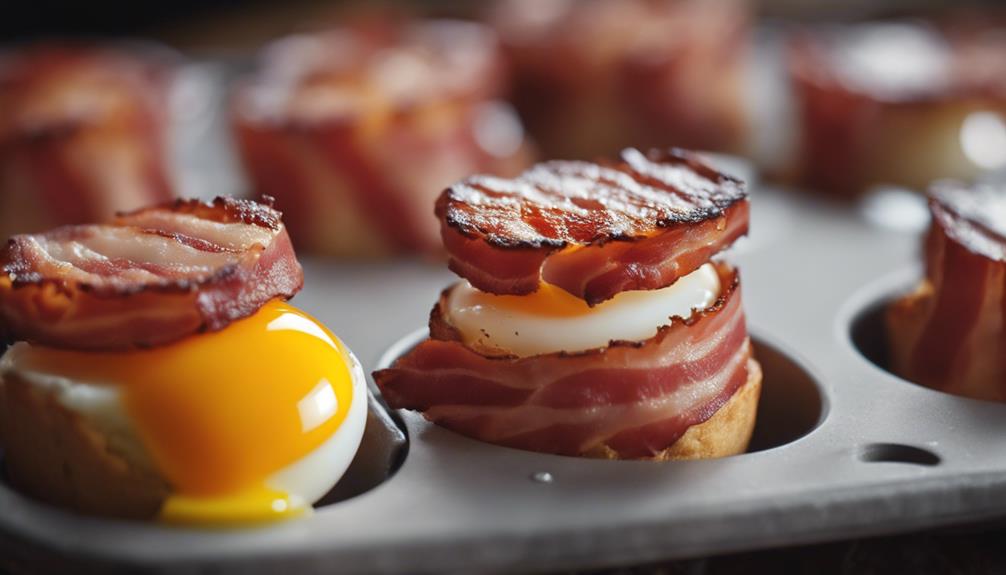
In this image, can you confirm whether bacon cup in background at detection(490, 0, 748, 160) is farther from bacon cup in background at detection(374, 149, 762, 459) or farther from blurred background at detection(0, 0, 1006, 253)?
bacon cup in background at detection(374, 149, 762, 459)

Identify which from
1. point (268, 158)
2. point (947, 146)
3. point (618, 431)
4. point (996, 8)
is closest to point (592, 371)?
point (618, 431)

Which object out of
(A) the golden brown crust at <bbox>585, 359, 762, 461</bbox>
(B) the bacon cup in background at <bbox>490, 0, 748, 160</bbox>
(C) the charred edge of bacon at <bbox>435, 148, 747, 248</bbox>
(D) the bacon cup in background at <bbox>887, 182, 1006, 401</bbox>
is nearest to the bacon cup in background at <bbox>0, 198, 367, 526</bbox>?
(C) the charred edge of bacon at <bbox>435, 148, 747, 248</bbox>

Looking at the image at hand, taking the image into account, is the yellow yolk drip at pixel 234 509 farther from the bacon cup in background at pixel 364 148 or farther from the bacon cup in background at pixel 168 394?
the bacon cup in background at pixel 364 148

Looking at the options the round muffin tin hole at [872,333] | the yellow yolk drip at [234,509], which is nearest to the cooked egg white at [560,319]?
the yellow yolk drip at [234,509]

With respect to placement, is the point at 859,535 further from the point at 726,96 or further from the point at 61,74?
the point at 61,74

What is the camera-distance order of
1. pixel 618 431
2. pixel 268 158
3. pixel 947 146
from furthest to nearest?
pixel 947 146
pixel 268 158
pixel 618 431

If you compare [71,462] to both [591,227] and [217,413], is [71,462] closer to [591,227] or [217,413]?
[217,413]
